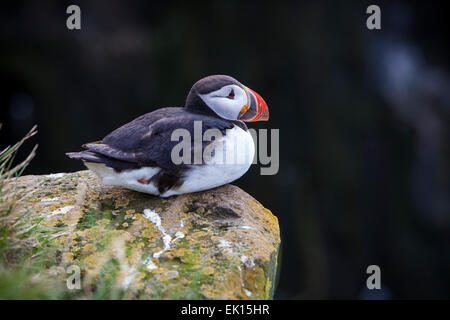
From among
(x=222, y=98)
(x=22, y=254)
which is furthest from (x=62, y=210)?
(x=222, y=98)

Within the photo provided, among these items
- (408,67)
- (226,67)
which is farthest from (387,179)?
(226,67)

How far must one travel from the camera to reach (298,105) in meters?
7.81

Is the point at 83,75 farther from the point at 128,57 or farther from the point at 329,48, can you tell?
the point at 329,48

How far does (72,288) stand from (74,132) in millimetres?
5730

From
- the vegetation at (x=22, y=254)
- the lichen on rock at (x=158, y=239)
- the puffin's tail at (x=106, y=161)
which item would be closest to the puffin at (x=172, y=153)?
the puffin's tail at (x=106, y=161)

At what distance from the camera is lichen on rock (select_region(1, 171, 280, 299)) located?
7.83 ft

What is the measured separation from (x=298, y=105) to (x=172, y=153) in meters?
5.21

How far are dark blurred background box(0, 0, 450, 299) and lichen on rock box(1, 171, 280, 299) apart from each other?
15.2ft

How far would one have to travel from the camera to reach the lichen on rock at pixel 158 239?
2.39m

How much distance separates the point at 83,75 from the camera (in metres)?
7.84

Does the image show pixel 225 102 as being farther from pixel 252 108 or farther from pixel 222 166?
pixel 222 166

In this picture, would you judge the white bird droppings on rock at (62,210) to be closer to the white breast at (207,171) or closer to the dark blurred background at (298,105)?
the white breast at (207,171)

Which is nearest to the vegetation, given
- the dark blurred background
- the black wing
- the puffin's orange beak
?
the black wing

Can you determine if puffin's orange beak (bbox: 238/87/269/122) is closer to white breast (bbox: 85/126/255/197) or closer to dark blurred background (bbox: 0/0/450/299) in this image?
white breast (bbox: 85/126/255/197)
